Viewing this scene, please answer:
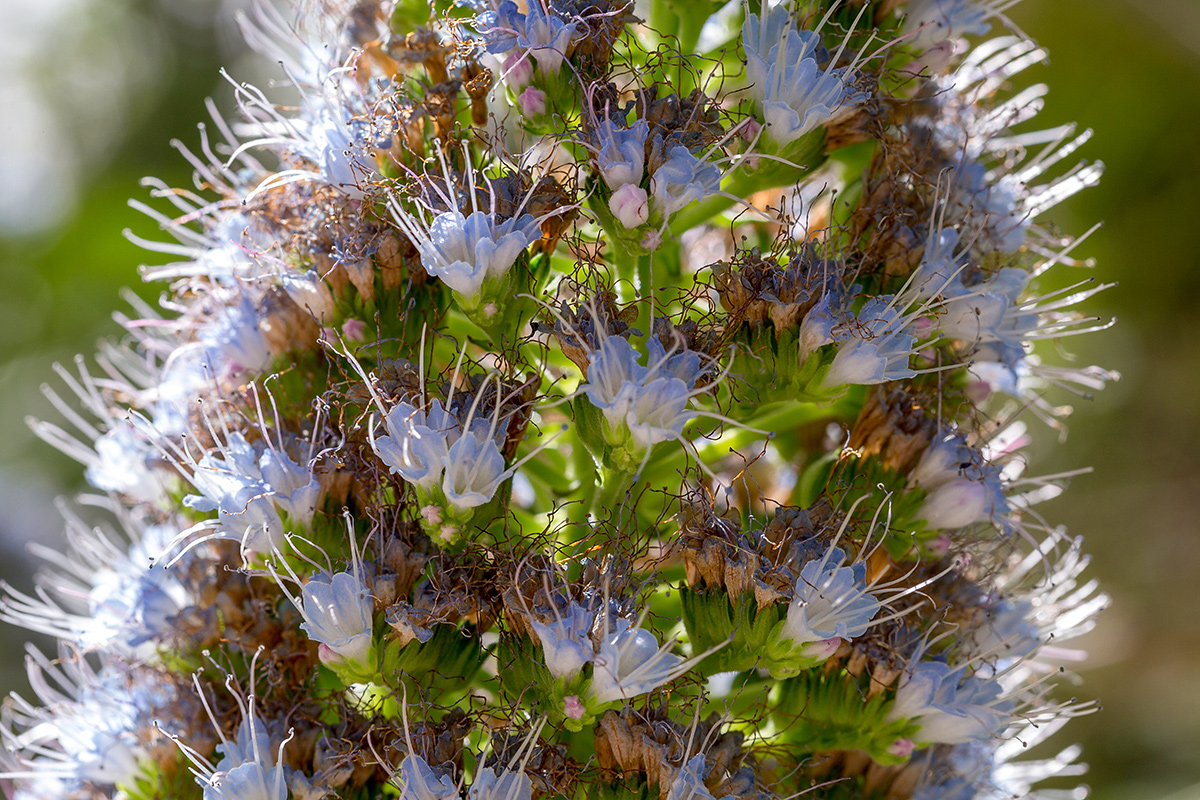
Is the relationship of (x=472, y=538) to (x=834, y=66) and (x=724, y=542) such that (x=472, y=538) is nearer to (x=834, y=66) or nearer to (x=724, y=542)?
(x=724, y=542)

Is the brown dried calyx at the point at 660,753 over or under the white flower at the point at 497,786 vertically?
over

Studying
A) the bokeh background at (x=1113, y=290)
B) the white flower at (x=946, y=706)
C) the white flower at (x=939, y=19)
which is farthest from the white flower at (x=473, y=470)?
the bokeh background at (x=1113, y=290)

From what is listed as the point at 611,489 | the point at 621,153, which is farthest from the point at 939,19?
the point at 611,489

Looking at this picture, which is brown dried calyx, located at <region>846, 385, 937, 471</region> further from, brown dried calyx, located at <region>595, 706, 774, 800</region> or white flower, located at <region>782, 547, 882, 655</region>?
brown dried calyx, located at <region>595, 706, 774, 800</region>

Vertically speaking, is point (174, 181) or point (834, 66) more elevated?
point (834, 66)

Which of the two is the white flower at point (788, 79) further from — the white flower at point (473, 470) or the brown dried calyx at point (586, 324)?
the white flower at point (473, 470)

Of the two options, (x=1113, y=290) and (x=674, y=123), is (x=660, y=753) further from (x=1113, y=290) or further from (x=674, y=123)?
(x=1113, y=290)

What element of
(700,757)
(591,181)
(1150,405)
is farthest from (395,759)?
(1150,405)

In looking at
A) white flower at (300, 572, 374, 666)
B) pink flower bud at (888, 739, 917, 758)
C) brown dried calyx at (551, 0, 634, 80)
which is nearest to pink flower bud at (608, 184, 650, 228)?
brown dried calyx at (551, 0, 634, 80)
